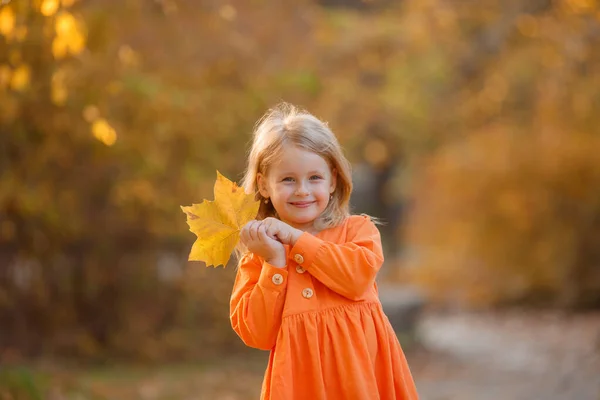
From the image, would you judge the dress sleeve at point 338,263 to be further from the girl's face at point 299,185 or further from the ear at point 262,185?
the ear at point 262,185

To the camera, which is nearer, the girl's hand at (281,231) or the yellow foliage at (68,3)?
the girl's hand at (281,231)

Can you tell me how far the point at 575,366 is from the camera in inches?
311

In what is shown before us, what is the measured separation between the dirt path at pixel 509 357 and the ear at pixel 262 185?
14.6ft

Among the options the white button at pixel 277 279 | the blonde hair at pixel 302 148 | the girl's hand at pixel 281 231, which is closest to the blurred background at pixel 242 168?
the blonde hair at pixel 302 148

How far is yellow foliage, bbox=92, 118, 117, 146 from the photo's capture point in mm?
5258

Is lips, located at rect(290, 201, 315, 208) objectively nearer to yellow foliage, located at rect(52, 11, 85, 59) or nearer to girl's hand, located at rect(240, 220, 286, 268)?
girl's hand, located at rect(240, 220, 286, 268)

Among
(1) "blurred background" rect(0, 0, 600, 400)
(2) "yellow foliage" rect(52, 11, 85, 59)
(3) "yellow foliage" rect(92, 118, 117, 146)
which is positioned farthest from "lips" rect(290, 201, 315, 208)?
(2) "yellow foliage" rect(52, 11, 85, 59)

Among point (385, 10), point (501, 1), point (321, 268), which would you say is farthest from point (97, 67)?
point (385, 10)

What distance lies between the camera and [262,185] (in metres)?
2.85

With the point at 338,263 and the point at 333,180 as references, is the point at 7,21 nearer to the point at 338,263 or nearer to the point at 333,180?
the point at 333,180

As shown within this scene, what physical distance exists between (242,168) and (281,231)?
5.56 meters

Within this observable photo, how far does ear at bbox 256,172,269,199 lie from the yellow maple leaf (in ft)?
0.59

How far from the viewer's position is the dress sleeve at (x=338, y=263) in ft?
8.54

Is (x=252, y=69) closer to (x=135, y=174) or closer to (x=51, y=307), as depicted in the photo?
(x=135, y=174)
